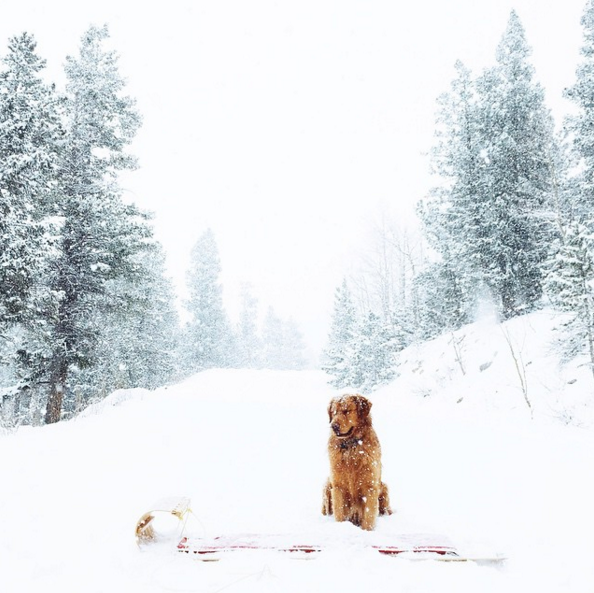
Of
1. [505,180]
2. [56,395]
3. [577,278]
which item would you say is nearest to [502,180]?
[505,180]

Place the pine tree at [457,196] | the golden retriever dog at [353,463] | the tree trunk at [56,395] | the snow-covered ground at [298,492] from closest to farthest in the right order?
the snow-covered ground at [298,492] < the golden retriever dog at [353,463] < the tree trunk at [56,395] < the pine tree at [457,196]

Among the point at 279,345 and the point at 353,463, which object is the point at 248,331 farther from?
the point at 353,463

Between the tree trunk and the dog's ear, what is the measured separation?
11.3 metres

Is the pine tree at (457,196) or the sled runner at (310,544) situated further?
the pine tree at (457,196)

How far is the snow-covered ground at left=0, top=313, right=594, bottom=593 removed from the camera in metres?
2.40

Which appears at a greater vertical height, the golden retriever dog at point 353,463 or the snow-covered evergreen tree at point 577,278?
the snow-covered evergreen tree at point 577,278

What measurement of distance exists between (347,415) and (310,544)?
102 cm

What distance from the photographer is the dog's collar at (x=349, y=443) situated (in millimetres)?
3293

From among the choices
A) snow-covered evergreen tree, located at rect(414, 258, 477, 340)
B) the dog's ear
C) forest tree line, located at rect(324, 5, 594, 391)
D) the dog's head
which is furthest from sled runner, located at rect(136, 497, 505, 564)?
snow-covered evergreen tree, located at rect(414, 258, 477, 340)

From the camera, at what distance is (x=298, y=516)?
3676 mm

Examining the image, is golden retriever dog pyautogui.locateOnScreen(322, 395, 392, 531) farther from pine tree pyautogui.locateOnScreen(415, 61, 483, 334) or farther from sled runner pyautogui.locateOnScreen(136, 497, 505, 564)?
pine tree pyautogui.locateOnScreen(415, 61, 483, 334)

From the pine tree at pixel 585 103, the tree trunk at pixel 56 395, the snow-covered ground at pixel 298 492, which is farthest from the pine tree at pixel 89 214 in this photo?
the pine tree at pixel 585 103

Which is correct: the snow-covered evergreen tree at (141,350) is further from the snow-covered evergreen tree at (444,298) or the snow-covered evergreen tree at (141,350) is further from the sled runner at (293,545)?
the snow-covered evergreen tree at (444,298)

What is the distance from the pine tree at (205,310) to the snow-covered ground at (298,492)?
76.1 feet
